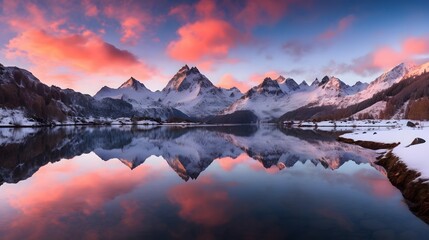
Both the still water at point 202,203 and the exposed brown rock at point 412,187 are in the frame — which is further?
the exposed brown rock at point 412,187

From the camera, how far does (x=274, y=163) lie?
46531 millimetres

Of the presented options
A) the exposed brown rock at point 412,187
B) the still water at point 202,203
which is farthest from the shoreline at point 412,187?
the still water at point 202,203

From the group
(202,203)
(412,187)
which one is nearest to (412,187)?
(412,187)

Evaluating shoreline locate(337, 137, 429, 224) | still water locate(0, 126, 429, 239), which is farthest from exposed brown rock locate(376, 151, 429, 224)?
still water locate(0, 126, 429, 239)

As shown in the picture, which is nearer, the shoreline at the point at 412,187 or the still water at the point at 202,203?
the still water at the point at 202,203

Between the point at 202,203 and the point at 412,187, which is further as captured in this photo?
the point at 412,187

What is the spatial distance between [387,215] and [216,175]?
64.7 ft

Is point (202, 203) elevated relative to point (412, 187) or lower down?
lower down

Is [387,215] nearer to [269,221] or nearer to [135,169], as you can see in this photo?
[269,221]

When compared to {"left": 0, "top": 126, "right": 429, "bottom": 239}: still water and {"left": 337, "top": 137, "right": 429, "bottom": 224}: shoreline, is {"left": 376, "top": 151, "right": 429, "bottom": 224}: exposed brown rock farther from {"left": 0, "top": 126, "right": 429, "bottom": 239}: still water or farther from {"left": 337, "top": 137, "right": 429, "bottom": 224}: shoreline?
{"left": 0, "top": 126, "right": 429, "bottom": 239}: still water

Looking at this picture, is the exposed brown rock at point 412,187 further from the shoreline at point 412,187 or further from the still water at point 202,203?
the still water at point 202,203

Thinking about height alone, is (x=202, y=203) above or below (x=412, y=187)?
below

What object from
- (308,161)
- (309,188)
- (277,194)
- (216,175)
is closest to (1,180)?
(216,175)

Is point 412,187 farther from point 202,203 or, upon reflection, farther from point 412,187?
point 202,203
